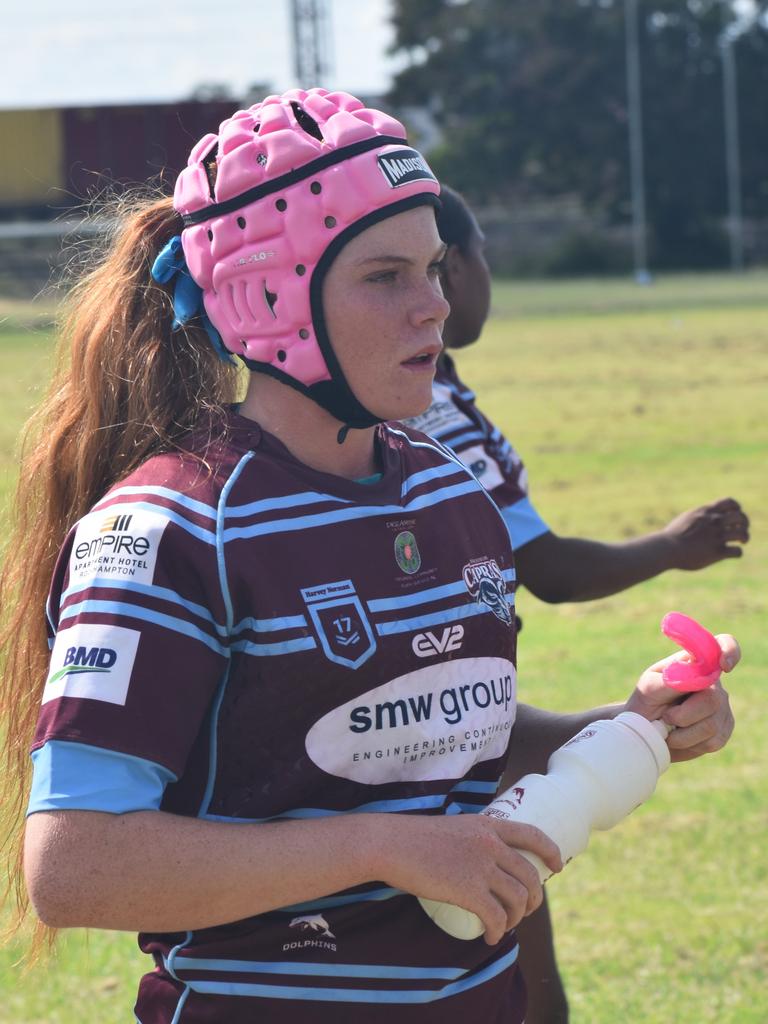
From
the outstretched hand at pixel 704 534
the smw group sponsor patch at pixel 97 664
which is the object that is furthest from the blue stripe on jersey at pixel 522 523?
the smw group sponsor patch at pixel 97 664

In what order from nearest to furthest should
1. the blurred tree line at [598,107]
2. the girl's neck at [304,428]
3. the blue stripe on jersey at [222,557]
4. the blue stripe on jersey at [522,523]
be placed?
1. the blue stripe on jersey at [222,557]
2. the girl's neck at [304,428]
3. the blue stripe on jersey at [522,523]
4. the blurred tree line at [598,107]

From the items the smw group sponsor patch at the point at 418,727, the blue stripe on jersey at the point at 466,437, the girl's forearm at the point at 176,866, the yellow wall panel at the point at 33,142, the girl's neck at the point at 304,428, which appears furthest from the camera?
the yellow wall panel at the point at 33,142

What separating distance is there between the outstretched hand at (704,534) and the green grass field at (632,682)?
4.68 ft

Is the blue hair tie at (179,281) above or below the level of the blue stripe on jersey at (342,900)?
above

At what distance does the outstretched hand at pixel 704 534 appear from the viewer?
4184 millimetres

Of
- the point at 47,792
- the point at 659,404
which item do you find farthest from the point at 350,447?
the point at 659,404

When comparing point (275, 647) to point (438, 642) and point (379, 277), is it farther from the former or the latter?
point (379, 277)

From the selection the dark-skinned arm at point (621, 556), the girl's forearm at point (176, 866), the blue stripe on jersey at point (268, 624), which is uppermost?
the blue stripe on jersey at point (268, 624)

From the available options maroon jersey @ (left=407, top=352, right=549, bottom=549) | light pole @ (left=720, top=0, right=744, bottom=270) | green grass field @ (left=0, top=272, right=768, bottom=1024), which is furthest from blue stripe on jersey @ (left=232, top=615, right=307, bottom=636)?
light pole @ (left=720, top=0, right=744, bottom=270)

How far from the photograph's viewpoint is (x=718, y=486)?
14.7m

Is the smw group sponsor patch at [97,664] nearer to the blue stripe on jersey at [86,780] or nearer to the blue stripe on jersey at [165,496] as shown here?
the blue stripe on jersey at [86,780]

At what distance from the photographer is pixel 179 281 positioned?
7.99 ft

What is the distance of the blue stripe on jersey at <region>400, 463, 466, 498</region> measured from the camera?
94.5 inches

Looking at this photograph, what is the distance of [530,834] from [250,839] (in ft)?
1.26
